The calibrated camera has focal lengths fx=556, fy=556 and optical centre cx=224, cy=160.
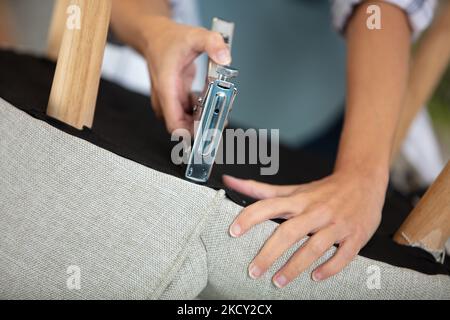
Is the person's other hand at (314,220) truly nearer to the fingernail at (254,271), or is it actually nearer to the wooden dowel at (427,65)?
the fingernail at (254,271)

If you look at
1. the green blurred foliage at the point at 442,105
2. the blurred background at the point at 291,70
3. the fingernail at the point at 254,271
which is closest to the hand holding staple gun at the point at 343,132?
the fingernail at the point at 254,271

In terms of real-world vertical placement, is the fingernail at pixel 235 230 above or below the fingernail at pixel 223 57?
below

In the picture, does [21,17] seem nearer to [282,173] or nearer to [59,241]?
[282,173]

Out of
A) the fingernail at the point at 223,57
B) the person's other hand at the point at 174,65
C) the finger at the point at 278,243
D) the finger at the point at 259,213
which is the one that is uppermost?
the fingernail at the point at 223,57

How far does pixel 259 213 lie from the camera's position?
1.57 feet

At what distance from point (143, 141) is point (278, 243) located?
244 millimetres

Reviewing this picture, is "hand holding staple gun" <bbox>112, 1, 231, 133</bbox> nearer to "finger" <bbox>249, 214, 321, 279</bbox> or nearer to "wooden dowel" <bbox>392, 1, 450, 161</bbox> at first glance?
"finger" <bbox>249, 214, 321, 279</bbox>

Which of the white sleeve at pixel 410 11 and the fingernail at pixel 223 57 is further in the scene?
the white sleeve at pixel 410 11

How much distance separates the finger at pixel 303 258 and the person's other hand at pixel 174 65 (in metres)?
0.20

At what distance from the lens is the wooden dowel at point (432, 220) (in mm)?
544

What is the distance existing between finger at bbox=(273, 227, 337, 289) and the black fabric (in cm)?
6

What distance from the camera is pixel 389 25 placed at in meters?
0.69

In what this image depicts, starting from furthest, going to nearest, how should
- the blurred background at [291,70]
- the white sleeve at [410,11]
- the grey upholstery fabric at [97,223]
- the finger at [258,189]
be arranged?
1. the blurred background at [291,70]
2. the white sleeve at [410,11]
3. the finger at [258,189]
4. the grey upholstery fabric at [97,223]
